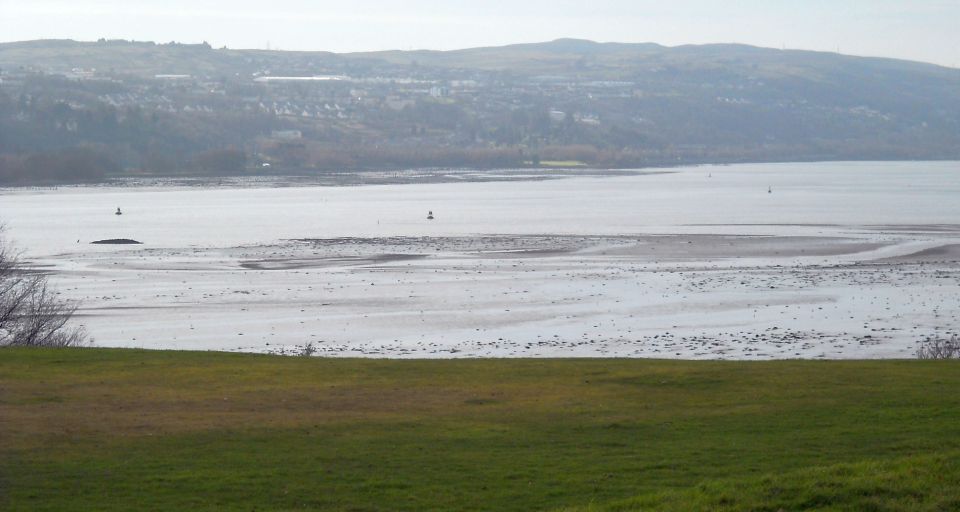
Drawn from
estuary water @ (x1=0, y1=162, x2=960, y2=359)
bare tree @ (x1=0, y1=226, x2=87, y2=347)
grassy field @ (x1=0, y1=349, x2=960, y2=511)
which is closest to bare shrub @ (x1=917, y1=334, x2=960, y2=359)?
estuary water @ (x1=0, y1=162, x2=960, y2=359)

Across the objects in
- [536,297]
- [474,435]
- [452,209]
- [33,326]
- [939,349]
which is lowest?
[452,209]

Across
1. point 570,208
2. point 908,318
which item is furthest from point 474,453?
point 570,208

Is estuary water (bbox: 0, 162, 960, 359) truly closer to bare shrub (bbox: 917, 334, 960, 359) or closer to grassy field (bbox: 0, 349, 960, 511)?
bare shrub (bbox: 917, 334, 960, 359)

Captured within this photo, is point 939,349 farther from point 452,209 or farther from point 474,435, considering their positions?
point 452,209

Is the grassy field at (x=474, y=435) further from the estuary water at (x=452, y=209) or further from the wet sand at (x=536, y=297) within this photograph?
the estuary water at (x=452, y=209)

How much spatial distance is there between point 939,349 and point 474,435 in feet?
52.3

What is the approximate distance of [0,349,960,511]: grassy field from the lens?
11.6 meters

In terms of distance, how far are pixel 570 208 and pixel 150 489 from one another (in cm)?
9135

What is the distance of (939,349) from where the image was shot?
88.9 feet

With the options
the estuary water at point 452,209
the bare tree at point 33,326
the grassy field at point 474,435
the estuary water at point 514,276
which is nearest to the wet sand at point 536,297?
the estuary water at point 514,276

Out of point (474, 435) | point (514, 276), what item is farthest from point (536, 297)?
point (474, 435)

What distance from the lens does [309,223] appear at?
85.9m

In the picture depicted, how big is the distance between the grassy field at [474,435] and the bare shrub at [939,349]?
20.9 feet

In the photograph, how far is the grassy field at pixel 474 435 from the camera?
1160 cm
